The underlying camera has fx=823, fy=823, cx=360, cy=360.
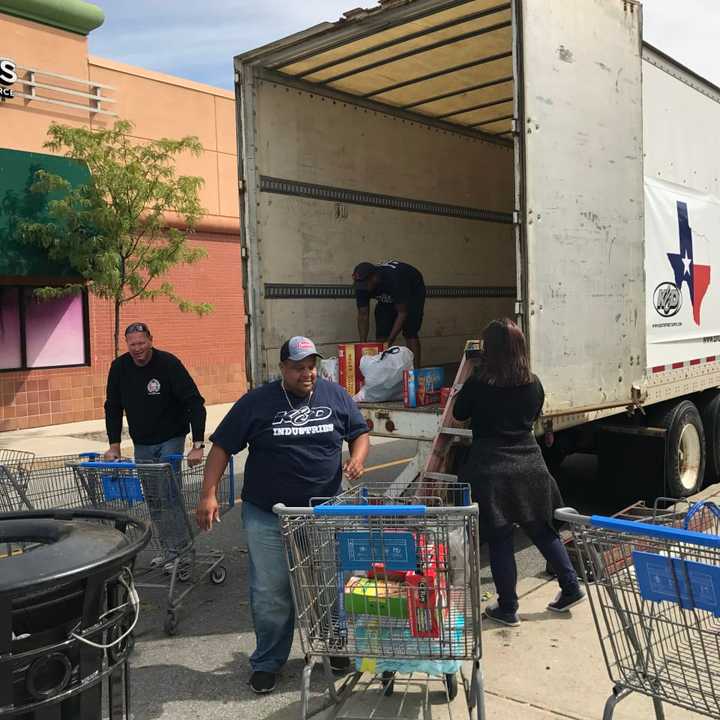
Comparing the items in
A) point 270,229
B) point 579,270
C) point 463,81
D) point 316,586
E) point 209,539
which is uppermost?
point 463,81

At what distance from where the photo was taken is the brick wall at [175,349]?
47.6ft

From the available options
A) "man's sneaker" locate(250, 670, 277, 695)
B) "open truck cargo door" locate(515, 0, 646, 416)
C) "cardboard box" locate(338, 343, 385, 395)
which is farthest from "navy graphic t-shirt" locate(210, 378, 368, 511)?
"cardboard box" locate(338, 343, 385, 395)

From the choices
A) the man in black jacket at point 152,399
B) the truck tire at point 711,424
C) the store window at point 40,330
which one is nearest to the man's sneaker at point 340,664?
the man in black jacket at point 152,399

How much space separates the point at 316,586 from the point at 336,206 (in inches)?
193

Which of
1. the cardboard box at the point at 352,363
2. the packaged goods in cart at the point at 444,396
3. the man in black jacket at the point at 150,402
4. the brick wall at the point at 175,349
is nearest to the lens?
the man in black jacket at the point at 150,402

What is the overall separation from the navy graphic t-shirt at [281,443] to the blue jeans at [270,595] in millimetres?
141

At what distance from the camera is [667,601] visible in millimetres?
2783

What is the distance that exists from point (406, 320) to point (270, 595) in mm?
4243

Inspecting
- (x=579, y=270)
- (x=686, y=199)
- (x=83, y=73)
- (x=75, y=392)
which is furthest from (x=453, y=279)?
(x=83, y=73)

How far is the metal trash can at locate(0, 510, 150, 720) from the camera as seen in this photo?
2256mm

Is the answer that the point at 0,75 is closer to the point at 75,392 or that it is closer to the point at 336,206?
the point at 75,392

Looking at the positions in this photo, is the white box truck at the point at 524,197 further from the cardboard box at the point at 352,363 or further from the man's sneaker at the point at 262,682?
the man's sneaker at the point at 262,682

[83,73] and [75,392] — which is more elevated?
[83,73]

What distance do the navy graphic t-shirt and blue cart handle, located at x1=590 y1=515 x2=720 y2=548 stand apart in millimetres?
1741
